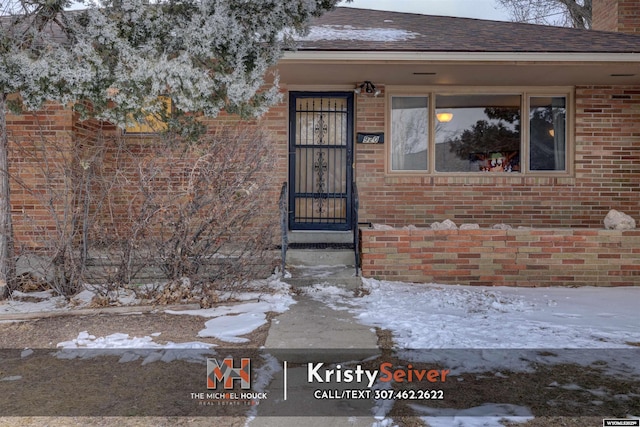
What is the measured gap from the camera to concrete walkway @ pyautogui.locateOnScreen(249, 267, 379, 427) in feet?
9.50

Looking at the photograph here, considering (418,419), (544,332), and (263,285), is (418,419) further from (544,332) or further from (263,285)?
(263,285)

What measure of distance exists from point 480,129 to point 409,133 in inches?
46.0

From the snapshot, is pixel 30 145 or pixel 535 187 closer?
pixel 30 145

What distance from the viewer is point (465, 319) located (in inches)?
193

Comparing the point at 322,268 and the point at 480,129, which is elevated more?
the point at 480,129

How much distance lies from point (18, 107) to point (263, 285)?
321 centimetres

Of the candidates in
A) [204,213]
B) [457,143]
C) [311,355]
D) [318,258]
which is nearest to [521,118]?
[457,143]

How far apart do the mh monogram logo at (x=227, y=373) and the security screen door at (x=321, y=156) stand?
15.4 feet

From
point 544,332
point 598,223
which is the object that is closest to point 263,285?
Answer: point 544,332

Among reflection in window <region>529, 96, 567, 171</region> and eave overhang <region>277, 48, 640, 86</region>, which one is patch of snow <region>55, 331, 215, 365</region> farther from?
reflection in window <region>529, 96, 567, 171</region>

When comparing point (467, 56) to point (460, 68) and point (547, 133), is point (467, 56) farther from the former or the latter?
point (547, 133)

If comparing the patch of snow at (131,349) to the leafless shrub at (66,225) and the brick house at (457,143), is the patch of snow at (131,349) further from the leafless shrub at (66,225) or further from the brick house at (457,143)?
the brick house at (457,143)

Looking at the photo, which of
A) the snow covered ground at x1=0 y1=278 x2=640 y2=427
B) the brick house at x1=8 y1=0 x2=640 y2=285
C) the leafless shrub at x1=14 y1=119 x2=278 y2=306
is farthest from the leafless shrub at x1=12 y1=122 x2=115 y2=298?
the brick house at x1=8 y1=0 x2=640 y2=285

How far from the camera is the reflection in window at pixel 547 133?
27.2 ft
